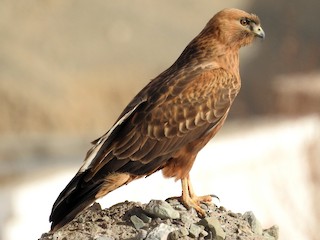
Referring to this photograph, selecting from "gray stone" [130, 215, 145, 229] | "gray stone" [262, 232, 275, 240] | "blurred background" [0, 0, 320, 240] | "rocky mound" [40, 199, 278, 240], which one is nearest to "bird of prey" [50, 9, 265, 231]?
"rocky mound" [40, 199, 278, 240]

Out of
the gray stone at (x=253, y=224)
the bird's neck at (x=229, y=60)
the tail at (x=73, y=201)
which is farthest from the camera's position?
the bird's neck at (x=229, y=60)

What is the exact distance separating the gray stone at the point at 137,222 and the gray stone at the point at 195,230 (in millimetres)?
264

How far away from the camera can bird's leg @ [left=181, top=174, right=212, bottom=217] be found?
6453 mm

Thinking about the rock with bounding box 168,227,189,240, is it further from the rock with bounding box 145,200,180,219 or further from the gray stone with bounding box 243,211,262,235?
the gray stone with bounding box 243,211,262,235

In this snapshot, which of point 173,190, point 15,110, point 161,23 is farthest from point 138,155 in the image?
point 161,23

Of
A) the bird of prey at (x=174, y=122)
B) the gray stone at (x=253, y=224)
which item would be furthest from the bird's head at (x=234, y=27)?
the gray stone at (x=253, y=224)

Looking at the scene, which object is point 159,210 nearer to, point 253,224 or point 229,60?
point 253,224

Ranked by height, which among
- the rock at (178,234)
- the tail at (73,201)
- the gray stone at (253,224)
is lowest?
the rock at (178,234)

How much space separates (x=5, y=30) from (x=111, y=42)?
3194 mm

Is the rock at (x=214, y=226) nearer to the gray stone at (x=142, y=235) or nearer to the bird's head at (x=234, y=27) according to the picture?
the gray stone at (x=142, y=235)

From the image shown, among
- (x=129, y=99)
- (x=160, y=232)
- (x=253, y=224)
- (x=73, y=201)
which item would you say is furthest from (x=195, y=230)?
(x=129, y=99)

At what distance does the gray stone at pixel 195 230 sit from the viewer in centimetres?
598

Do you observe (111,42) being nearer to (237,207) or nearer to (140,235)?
(237,207)

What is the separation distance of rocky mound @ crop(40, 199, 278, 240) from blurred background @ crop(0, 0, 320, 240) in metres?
4.66
